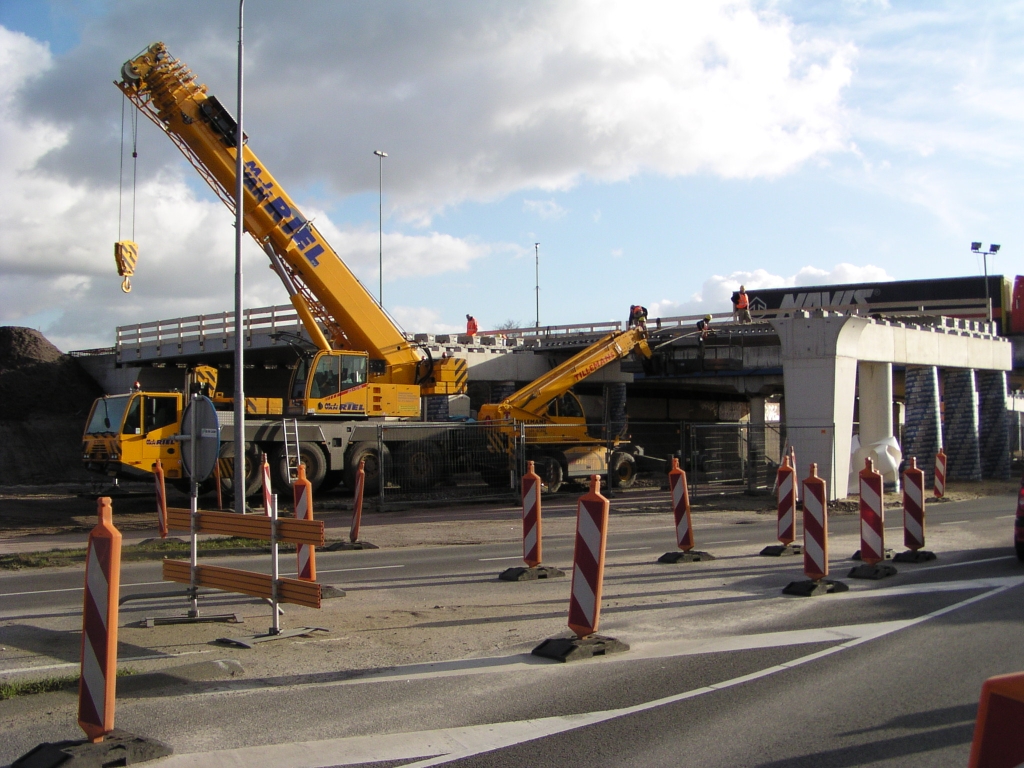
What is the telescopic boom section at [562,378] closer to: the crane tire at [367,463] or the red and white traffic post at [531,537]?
the crane tire at [367,463]

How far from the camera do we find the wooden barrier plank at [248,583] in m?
7.50

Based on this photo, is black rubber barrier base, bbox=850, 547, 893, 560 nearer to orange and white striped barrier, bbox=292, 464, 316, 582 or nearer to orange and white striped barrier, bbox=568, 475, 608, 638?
orange and white striped barrier, bbox=568, 475, 608, 638

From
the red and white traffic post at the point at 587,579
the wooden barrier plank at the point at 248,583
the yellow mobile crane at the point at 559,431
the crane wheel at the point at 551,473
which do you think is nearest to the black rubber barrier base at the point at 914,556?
the red and white traffic post at the point at 587,579

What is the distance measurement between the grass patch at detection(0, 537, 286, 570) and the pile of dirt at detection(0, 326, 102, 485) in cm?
2175

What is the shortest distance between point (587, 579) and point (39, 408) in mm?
37052

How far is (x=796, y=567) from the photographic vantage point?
12.2m

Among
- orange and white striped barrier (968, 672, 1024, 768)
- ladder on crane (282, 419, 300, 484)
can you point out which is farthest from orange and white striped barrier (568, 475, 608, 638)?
ladder on crane (282, 419, 300, 484)

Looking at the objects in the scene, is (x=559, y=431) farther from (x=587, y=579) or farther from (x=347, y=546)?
(x=587, y=579)

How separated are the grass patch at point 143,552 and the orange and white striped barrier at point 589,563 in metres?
8.39

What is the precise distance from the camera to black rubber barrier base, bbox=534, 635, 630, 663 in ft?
23.6

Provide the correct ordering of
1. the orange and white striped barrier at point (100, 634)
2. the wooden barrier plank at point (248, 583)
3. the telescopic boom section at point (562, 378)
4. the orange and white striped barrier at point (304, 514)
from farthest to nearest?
the telescopic boom section at point (562, 378), the orange and white striped barrier at point (304, 514), the wooden barrier plank at point (248, 583), the orange and white striped barrier at point (100, 634)

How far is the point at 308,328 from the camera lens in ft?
79.2

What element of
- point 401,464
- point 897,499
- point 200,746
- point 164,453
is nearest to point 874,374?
point 897,499

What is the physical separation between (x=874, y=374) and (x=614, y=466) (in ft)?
24.8
